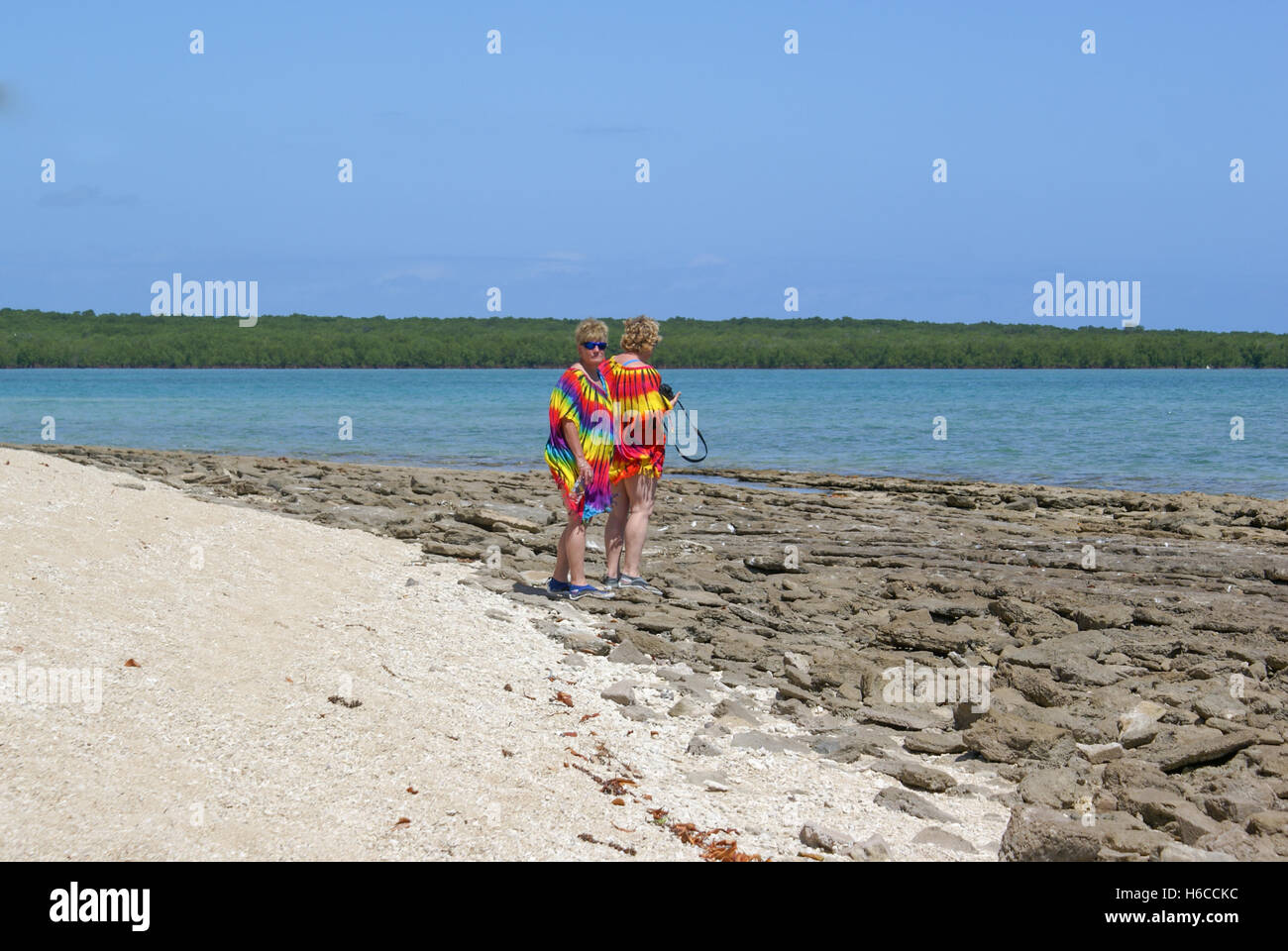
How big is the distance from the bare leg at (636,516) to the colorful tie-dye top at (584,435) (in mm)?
299

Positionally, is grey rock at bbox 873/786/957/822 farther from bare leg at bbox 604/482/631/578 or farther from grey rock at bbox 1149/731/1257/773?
bare leg at bbox 604/482/631/578

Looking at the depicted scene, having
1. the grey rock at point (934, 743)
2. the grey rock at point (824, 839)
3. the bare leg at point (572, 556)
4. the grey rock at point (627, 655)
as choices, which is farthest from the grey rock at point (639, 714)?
the bare leg at point (572, 556)

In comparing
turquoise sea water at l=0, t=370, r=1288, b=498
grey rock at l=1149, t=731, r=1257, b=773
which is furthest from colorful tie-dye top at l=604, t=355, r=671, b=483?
turquoise sea water at l=0, t=370, r=1288, b=498

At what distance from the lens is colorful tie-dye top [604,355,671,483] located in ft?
28.0

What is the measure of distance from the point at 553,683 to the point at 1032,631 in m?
3.62

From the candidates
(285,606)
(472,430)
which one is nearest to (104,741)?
(285,606)

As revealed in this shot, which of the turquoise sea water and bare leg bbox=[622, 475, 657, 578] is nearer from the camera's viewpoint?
bare leg bbox=[622, 475, 657, 578]

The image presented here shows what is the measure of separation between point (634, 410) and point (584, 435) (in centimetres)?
41

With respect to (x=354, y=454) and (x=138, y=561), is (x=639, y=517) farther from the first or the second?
(x=354, y=454)

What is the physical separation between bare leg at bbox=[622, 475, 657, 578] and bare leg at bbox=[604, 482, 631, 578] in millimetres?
57

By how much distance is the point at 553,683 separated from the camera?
6816 millimetres

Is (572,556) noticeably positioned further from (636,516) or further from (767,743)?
(767,743)

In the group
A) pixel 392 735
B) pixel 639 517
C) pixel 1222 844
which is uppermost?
pixel 639 517

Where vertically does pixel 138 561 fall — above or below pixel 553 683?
above
